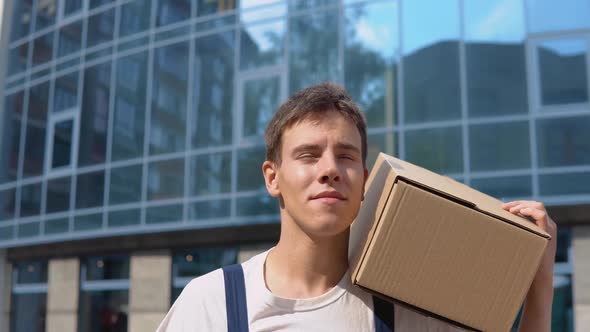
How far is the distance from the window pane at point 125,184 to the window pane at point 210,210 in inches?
46.8

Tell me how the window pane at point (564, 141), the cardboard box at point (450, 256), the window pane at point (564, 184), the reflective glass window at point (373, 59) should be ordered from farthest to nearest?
1. the reflective glass window at point (373, 59)
2. the window pane at point (564, 141)
3. the window pane at point (564, 184)
4. the cardboard box at point (450, 256)

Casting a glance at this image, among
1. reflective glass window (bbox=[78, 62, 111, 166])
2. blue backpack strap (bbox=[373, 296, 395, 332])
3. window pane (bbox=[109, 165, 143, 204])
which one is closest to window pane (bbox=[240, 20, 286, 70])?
window pane (bbox=[109, 165, 143, 204])

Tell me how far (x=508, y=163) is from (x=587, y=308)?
6.71ft

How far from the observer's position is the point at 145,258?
11367 millimetres

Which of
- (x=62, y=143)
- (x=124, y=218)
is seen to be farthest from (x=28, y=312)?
(x=124, y=218)

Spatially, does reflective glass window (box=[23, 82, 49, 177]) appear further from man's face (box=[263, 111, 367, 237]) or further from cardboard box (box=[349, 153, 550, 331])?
cardboard box (box=[349, 153, 550, 331])

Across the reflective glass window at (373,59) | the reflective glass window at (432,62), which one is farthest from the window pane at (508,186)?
the reflective glass window at (373,59)

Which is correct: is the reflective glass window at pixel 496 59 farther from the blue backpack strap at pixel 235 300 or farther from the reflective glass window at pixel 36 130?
the reflective glass window at pixel 36 130

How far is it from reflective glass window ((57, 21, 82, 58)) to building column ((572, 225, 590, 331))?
9244mm

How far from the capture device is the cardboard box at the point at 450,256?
1.63 m

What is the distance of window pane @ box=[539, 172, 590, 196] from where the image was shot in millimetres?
8562

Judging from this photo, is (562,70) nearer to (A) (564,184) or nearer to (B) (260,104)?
(A) (564,184)

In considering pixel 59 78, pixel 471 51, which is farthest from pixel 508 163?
pixel 59 78

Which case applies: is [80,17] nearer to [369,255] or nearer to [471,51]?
[471,51]
